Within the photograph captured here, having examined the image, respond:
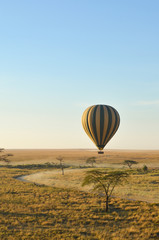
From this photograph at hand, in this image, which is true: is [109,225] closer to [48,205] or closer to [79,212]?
[79,212]

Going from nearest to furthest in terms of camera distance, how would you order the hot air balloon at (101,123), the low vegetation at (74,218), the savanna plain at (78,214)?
the low vegetation at (74,218) < the savanna plain at (78,214) < the hot air balloon at (101,123)

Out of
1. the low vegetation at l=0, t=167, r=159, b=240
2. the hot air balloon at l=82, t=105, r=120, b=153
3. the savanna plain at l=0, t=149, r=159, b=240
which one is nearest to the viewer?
the low vegetation at l=0, t=167, r=159, b=240

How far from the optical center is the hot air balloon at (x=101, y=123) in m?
45.9

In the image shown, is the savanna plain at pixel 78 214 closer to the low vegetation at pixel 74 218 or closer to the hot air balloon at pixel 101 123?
the low vegetation at pixel 74 218

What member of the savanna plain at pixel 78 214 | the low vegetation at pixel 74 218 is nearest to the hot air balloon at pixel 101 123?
the savanna plain at pixel 78 214

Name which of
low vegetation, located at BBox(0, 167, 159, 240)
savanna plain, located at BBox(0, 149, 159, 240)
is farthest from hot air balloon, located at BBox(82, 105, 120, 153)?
low vegetation, located at BBox(0, 167, 159, 240)

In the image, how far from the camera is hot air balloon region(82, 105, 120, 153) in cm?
4594

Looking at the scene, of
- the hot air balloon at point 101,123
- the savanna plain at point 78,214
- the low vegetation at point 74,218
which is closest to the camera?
the low vegetation at point 74,218

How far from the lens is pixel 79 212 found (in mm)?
31344

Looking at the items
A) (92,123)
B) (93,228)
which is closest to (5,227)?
(93,228)

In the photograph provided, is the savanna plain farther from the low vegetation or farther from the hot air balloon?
the hot air balloon

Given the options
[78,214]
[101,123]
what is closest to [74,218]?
[78,214]

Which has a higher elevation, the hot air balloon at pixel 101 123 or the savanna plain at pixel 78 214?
the hot air balloon at pixel 101 123

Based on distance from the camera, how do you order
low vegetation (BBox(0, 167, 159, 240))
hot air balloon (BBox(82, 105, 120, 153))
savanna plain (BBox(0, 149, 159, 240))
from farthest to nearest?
1. hot air balloon (BBox(82, 105, 120, 153))
2. savanna plain (BBox(0, 149, 159, 240))
3. low vegetation (BBox(0, 167, 159, 240))
